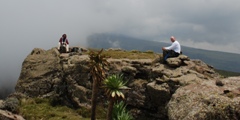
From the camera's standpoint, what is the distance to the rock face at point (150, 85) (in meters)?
26.2

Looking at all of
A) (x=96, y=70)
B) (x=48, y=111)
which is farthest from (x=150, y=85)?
(x=48, y=111)

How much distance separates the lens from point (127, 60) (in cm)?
4244

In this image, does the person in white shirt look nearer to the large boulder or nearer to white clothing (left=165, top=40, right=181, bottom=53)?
white clothing (left=165, top=40, right=181, bottom=53)

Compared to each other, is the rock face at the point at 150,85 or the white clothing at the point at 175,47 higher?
the white clothing at the point at 175,47

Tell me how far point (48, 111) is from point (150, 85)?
1412 centimetres

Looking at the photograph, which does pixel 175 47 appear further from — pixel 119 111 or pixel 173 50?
pixel 119 111

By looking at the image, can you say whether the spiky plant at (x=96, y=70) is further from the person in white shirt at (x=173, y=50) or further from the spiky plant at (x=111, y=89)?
the person in white shirt at (x=173, y=50)

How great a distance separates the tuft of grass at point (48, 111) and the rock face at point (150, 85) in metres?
1.52

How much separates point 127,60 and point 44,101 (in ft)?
45.1

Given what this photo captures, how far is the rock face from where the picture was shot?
26.2 m

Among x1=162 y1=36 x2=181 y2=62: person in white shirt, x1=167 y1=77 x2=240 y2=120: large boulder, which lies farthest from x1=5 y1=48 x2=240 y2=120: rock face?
x1=162 y1=36 x2=181 y2=62: person in white shirt

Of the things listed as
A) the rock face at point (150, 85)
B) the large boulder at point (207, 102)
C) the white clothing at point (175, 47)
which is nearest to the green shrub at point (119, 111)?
the rock face at point (150, 85)

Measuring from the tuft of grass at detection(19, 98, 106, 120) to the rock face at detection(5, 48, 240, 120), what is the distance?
1524 mm

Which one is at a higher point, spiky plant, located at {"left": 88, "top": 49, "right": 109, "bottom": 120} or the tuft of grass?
spiky plant, located at {"left": 88, "top": 49, "right": 109, "bottom": 120}
